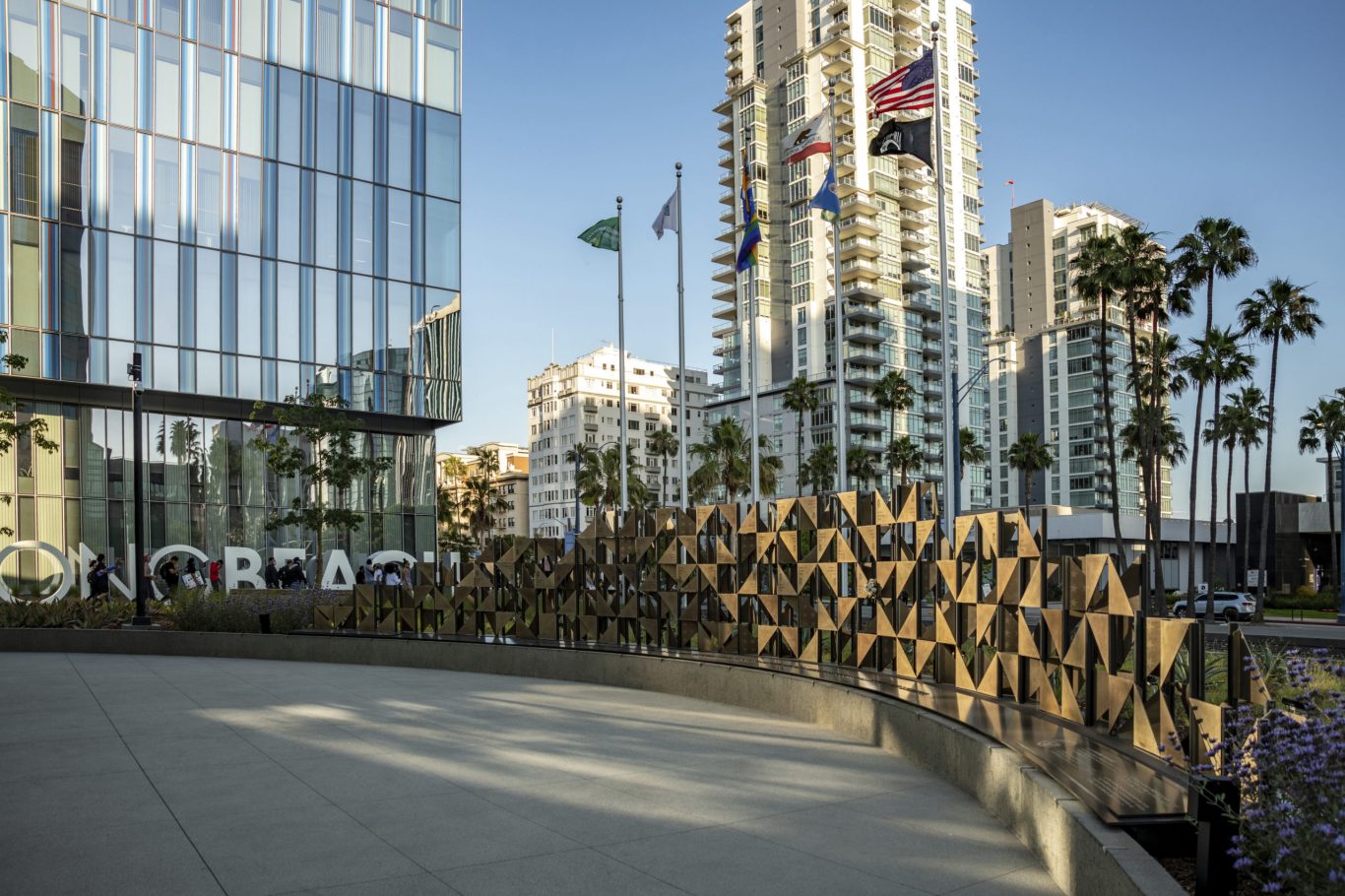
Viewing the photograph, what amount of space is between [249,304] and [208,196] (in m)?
4.42

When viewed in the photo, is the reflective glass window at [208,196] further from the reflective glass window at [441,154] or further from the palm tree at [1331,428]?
the palm tree at [1331,428]

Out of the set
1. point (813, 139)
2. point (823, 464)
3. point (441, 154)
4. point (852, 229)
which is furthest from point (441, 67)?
point (852, 229)

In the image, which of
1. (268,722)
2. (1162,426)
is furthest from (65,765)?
(1162,426)

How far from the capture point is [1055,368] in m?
137

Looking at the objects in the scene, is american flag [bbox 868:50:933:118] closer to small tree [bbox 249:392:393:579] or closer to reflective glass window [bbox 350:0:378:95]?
small tree [bbox 249:392:393:579]

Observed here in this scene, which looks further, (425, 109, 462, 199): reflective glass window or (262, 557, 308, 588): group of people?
(425, 109, 462, 199): reflective glass window

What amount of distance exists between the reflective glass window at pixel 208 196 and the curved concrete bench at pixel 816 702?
80.0 feet

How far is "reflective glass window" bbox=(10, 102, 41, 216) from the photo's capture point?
39375 millimetres

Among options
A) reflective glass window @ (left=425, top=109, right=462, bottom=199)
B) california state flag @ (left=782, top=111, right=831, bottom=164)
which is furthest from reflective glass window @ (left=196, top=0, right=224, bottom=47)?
california state flag @ (left=782, top=111, right=831, bottom=164)

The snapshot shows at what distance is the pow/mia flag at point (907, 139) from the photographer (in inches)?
782

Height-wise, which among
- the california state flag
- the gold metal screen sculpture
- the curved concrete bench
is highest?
the california state flag

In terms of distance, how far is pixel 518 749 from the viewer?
33.1 ft

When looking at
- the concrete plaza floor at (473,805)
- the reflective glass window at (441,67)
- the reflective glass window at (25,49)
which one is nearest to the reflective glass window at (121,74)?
the reflective glass window at (25,49)

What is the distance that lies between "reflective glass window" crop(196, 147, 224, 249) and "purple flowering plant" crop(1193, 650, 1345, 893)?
44.2m
